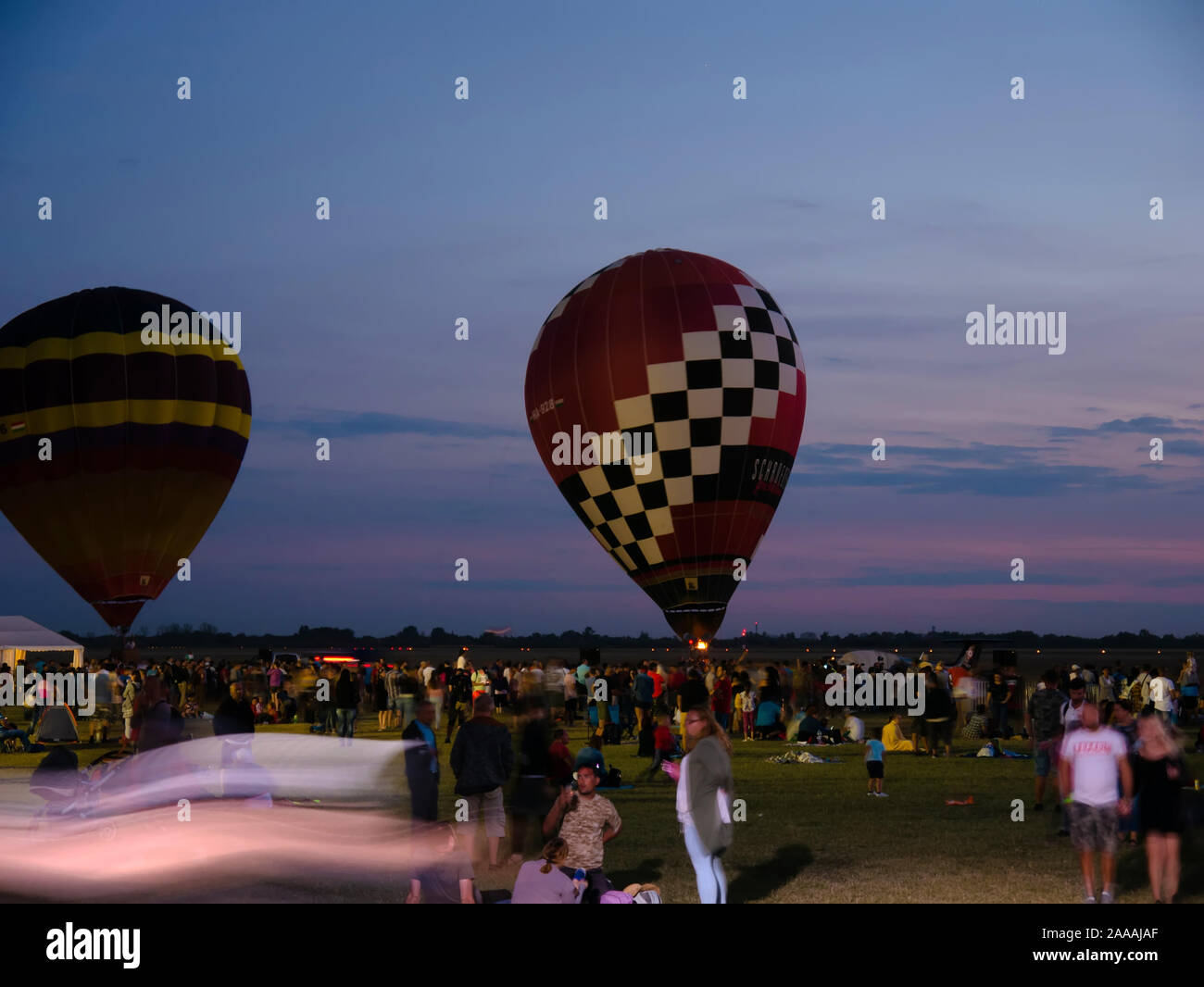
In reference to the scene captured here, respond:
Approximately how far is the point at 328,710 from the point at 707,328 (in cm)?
1122

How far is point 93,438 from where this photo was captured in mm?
32594

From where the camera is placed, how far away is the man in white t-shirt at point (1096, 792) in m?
9.70

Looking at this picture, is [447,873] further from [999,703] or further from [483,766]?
[999,703]

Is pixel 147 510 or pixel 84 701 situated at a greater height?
pixel 147 510

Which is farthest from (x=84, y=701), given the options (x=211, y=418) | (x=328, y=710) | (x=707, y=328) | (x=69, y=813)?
(x=69, y=813)

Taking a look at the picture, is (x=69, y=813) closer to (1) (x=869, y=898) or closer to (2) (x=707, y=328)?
(1) (x=869, y=898)

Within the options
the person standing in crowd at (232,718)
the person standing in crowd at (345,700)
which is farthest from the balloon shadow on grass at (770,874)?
the person standing in crowd at (345,700)

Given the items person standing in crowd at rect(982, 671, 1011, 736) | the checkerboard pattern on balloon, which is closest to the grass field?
person standing in crowd at rect(982, 671, 1011, 736)

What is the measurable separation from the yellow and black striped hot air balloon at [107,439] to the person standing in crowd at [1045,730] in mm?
24507

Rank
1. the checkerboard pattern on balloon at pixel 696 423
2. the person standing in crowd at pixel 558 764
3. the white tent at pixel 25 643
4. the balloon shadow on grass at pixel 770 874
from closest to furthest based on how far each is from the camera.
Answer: the balloon shadow on grass at pixel 770 874 → the person standing in crowd at pixel 558 764 → the checkerboard pattern on balloon at pixel 696 423 → the white tent at pixel 25 643

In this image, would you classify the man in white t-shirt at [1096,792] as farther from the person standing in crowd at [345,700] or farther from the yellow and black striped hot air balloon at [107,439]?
the yellow and black striped hot air balloon at [107,439]

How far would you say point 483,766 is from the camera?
10.8m

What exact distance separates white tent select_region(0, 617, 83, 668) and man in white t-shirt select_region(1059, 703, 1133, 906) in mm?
33600
